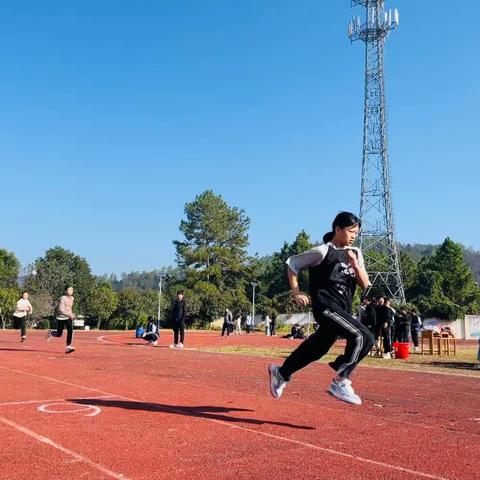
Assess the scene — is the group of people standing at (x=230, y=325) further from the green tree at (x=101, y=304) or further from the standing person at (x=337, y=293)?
the standing person at (x=337, y=293)

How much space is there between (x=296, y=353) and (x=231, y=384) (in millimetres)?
3270

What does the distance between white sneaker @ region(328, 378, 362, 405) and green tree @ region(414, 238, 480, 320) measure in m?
63.2

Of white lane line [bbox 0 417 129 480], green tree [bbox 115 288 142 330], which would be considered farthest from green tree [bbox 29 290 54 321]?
white lane line [bbox 0 417 129 480]

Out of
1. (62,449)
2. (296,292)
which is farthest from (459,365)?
(62,449)

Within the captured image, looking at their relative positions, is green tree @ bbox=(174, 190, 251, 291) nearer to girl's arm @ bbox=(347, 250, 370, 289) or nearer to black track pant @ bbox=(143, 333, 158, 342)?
black track pant @ bbox=(143, 333, 158, 342)

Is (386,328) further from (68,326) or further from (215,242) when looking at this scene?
(215,242)

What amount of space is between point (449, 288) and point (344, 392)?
67.9m

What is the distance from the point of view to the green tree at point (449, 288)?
65.3 meters

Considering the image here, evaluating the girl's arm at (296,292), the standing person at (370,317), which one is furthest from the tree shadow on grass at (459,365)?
the girl's arm at (296,292)

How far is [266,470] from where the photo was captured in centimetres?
400

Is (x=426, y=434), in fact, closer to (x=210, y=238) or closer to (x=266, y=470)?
(x=266, y=470)

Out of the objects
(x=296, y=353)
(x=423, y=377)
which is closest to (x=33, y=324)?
(x=423, y=377)

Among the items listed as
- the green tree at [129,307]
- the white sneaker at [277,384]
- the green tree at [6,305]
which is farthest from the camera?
the green tree at [129,307]

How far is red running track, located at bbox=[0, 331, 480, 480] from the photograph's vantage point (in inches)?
159
